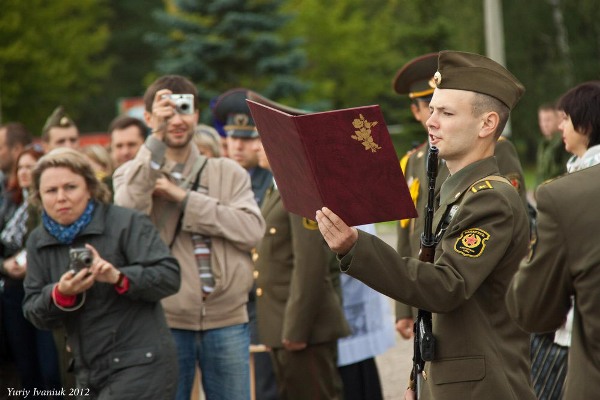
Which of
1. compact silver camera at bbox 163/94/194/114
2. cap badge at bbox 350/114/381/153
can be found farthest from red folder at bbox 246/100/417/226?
compact silver camera at bbox 163/94/194/114

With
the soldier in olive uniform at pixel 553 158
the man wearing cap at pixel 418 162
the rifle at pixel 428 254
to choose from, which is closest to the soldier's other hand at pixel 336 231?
the rifle at pixel 428 254

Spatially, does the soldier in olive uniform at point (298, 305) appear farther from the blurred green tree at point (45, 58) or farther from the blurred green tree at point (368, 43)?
the blurred green tree at point (45, 58)

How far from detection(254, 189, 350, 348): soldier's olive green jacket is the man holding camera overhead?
0.55 m

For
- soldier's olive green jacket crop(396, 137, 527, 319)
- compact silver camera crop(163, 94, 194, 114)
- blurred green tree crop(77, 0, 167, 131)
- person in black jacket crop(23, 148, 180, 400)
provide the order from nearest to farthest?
person in black jacket crop(23, 148, 180, 400) → compact silver camera crop(163, 94, 194, 114) → soldier's olive green jacket crop(396, 137, 527, 319) → blurred green tree crop(77, 0, 167, 131)

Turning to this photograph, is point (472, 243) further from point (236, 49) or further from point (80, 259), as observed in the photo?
point (236, 49)

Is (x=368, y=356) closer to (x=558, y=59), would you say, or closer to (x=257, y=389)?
(x=257, y=389)

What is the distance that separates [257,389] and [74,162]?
9.51ft

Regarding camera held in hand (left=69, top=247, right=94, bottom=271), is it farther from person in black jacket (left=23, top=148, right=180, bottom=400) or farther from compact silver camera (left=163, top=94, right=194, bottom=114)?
compact silver camera (left=163, top=94, right=194, bottom=114)

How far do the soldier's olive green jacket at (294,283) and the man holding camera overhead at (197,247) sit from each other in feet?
1.82

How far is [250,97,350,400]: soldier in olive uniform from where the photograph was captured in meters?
6.82

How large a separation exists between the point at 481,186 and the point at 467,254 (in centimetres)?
29

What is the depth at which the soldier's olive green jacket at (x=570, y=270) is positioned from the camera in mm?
3564

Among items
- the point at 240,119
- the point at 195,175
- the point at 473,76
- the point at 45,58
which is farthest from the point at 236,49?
the point at 473,76

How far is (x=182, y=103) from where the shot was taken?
6.20 meters
